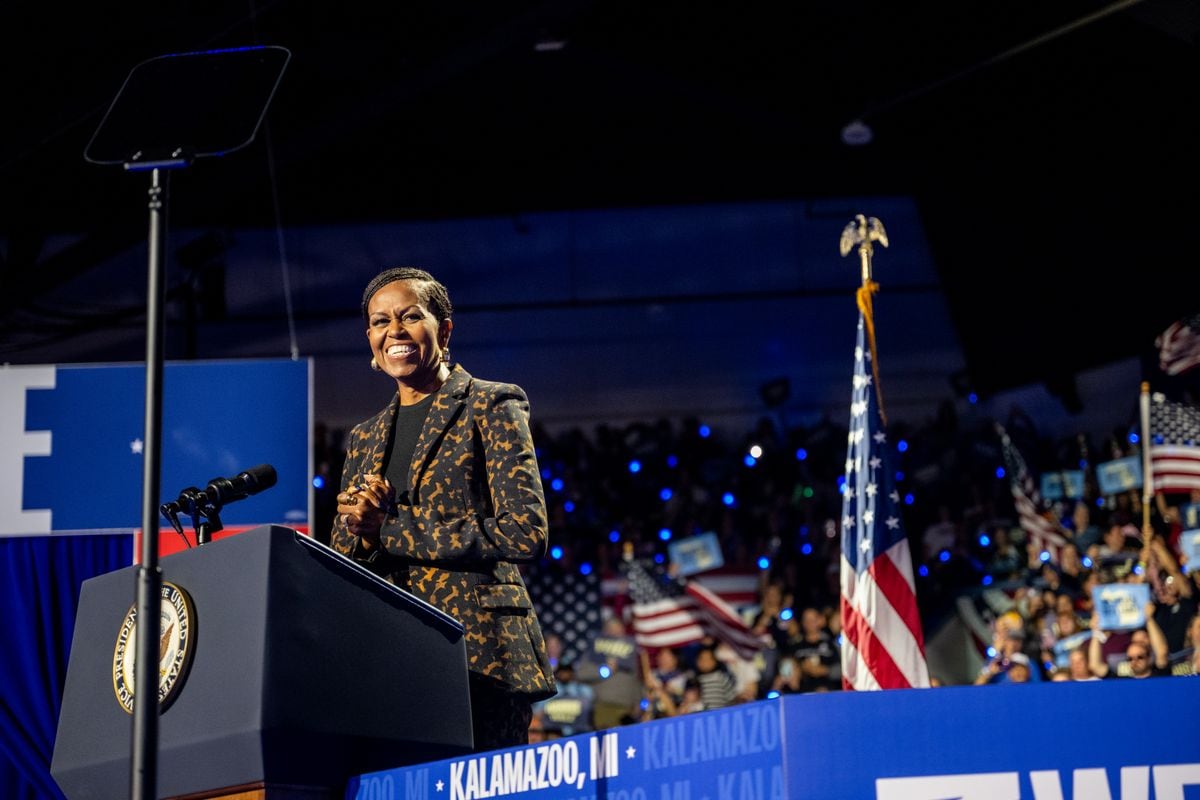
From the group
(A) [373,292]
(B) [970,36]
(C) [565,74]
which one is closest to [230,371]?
(A) [373,292]

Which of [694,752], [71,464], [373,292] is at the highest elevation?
[71,464]

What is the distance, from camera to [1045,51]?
26.0 feet

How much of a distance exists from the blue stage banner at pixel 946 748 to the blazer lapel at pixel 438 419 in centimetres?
75

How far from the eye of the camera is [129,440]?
4262 mm

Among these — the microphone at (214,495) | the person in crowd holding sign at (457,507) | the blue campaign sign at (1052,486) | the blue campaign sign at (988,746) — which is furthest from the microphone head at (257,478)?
the blue campaign sign at (1052,486)

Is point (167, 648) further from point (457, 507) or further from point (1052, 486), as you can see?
point (1052, 486)

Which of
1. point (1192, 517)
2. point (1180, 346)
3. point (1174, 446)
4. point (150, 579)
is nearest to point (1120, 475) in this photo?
point (1192, 517)

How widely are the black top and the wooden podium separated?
30cm

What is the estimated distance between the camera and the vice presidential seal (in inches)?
75.0

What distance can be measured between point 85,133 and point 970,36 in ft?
15.9

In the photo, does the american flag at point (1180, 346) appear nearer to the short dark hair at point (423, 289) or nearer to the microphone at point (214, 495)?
the short dark hair at point (423, 289)

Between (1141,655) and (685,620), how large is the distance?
3.96 m

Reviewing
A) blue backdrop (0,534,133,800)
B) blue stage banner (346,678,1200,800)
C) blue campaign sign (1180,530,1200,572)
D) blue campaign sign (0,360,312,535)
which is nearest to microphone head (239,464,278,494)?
blue stage banner (346,678,1200,800)

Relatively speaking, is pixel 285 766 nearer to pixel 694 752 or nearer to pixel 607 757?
pixel 607 757
